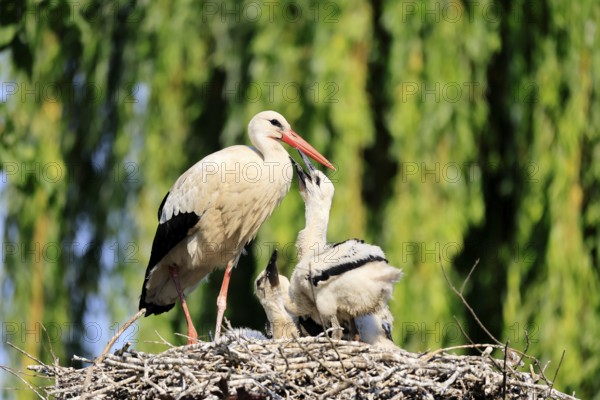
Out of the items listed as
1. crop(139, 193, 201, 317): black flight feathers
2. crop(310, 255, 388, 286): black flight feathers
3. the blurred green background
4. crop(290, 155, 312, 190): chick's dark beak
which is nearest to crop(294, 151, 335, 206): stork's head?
crop(290, 155, 312, 190): chick's dark beak

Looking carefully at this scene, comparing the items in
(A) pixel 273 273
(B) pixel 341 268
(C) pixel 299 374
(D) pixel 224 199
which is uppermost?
(D) pixel 224 199

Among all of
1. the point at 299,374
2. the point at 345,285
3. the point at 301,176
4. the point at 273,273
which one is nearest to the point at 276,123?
the point at 301,176

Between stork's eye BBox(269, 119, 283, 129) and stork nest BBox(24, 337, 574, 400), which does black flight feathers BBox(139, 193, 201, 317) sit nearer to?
stork's eye BBox(269, 119, 283, 129)

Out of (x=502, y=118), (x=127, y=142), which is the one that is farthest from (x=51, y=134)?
(x=502, y=118)

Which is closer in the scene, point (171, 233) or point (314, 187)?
point (171, 233)

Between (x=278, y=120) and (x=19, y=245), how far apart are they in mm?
2830

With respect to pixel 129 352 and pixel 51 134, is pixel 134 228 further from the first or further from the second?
pixel 129 352

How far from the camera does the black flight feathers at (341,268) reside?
6.04 metres

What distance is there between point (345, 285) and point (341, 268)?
0.08 meters

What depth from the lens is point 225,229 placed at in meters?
6.76

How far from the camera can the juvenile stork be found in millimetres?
6031

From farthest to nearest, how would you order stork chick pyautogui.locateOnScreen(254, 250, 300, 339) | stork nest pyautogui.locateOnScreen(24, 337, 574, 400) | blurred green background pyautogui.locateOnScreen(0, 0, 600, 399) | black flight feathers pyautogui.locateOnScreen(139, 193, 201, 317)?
blurred green background pyautogui.locateOnScreen(0, 0, 600, 399), black flight feathers pyautogui.locateOnScreen(139, 193, 201, 317), stork chick pyautogui.locateOnScreen(254, 250, 300, 339), stork nest pyautogui.locateOnScreen(24, 337, 574, 400)

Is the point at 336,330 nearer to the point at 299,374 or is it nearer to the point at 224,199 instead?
the point at 299,374

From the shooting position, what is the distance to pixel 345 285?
6.04m
